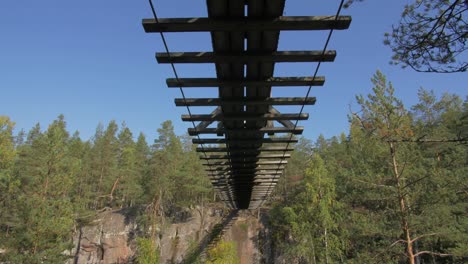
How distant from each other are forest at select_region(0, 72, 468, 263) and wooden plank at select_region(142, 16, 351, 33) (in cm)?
294

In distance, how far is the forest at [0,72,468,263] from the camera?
11.5 meters

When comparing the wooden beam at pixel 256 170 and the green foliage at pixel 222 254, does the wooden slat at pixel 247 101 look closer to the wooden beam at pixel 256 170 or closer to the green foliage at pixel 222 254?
the wooden beam at pixel 256 170

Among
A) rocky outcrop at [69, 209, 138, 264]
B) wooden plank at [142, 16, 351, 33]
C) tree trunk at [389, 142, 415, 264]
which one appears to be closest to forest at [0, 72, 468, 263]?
tree trunk at [389, 142, 415, 264]

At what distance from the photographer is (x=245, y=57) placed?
2.91 m

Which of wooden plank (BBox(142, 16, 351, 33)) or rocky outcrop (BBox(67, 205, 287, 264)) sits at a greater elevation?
wooden plank (BBox(142, 16, 351, 33))

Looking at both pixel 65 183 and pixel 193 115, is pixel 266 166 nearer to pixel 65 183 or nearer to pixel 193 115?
pixel 193 115

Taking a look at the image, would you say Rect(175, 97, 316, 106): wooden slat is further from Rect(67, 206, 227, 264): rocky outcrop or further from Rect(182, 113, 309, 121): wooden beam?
Rect(67, 206, 227, 264): rocky outcrop

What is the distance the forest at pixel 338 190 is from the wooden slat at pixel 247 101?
2004 mm

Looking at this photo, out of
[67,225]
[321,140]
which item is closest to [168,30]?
[67,225]

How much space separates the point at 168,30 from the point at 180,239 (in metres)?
28.4

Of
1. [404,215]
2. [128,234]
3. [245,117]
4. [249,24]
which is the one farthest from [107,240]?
[249,24]

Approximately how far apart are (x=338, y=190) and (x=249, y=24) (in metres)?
18.0

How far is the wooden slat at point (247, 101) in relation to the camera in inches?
151

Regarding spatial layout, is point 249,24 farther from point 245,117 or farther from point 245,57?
point 245,117
